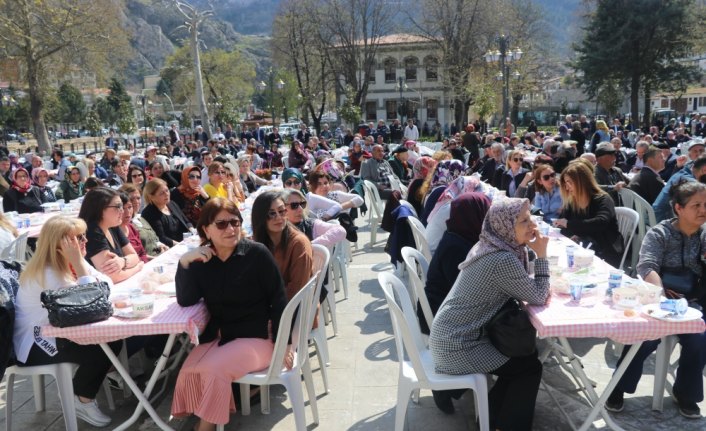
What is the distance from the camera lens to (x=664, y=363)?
3242 mm

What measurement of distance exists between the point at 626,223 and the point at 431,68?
4396cm

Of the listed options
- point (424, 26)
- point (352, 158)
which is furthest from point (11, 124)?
point (352, 158)

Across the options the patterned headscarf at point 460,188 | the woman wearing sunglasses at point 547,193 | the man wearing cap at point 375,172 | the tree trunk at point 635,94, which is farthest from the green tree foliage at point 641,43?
the patterned headscarf at point 460,188

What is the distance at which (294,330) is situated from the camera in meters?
3.12

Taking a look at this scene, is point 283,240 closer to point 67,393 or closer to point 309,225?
point 309,225

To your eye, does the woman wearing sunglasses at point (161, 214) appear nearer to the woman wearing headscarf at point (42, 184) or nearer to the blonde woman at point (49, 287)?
the blonde woman at point (49, 287)

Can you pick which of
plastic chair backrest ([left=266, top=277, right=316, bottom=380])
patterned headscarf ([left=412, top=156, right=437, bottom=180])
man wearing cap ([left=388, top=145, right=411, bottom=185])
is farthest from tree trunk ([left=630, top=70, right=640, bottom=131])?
plastic chair backrest ([left=266, top=277, right=316, bottom=380])

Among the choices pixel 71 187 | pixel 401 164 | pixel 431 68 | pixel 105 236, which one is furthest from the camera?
pixel 431 68

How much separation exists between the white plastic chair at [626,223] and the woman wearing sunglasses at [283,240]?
3.02 metres

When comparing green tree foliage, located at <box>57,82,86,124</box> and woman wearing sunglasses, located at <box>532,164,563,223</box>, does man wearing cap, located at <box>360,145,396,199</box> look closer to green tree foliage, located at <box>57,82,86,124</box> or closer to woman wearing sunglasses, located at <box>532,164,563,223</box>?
woman wearing sunglasses, located at <box>532,164,563,223</box>

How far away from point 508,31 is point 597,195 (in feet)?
111

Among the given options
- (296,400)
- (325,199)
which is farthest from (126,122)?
(296,400)

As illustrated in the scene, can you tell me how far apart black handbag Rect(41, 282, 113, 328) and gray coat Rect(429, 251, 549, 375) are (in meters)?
1.86

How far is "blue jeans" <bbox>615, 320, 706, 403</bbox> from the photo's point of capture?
10.4ft
